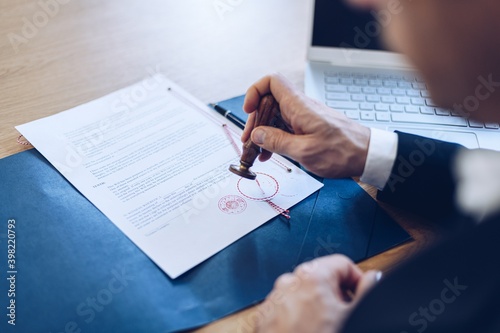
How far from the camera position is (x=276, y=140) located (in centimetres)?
86

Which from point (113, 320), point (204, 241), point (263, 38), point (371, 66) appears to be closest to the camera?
point (113, 320)

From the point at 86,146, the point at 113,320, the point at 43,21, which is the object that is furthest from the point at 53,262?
the point at 43,21

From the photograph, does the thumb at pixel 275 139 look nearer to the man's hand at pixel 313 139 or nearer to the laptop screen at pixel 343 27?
the man's hand at pixel 313 139

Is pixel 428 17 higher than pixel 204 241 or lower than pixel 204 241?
higher

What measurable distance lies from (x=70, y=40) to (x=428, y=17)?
2.72 feet

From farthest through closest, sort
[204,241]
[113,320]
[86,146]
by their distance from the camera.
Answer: [86,146] < [204,241] < [113,320]

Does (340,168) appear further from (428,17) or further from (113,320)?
(113,320)

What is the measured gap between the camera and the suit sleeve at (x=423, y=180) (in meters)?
0.84

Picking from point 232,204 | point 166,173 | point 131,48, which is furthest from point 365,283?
point 131,48

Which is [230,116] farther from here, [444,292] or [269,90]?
[444,292]

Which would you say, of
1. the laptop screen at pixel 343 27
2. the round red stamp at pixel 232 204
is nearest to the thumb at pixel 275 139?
the round red stamp at pixel 232 204

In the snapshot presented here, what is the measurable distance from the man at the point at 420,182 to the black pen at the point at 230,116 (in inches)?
3.1

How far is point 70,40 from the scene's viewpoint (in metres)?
1.19

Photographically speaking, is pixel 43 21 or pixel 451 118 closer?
pixel 451 118
